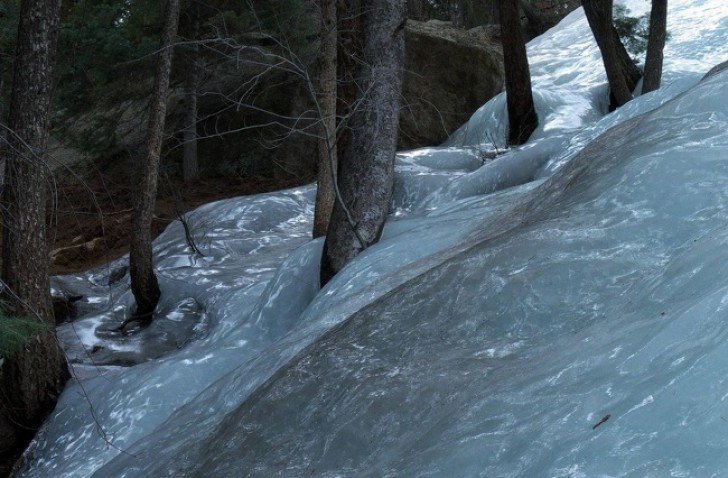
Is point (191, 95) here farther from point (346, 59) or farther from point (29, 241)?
point (29, 241)

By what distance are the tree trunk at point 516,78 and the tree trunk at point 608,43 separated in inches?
36.3

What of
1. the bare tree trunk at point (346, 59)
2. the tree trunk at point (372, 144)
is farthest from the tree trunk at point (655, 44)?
the tree trunk at point (372, 144)

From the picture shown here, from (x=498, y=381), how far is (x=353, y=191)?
15.4 ft

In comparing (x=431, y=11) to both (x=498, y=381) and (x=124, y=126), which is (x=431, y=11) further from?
(x=498, y=381)

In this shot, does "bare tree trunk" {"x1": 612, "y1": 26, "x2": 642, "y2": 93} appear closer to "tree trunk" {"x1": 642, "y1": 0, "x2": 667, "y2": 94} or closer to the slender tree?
the slender tree

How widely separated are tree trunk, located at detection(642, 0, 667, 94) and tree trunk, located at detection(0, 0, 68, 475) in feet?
24.8

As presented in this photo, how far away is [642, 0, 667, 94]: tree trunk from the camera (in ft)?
40.1

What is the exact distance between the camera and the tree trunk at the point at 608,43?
40.9 ft

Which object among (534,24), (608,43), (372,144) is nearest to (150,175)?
(372,144)

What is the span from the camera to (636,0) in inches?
679

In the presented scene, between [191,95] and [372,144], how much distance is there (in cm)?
723

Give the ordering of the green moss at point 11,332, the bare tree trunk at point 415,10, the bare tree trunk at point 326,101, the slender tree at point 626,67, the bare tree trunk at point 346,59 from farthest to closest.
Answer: the bare tree trunk at point 415,10
the slender tree at point 626,67
the bare tree trunk at point 326,101
the bare tree trunk at point 346,59
the green moss at point 11,332

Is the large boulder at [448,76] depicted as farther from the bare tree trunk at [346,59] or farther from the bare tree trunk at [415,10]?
the bare tree trunk at [346,59]

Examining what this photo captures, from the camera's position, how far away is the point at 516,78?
13023 mm
